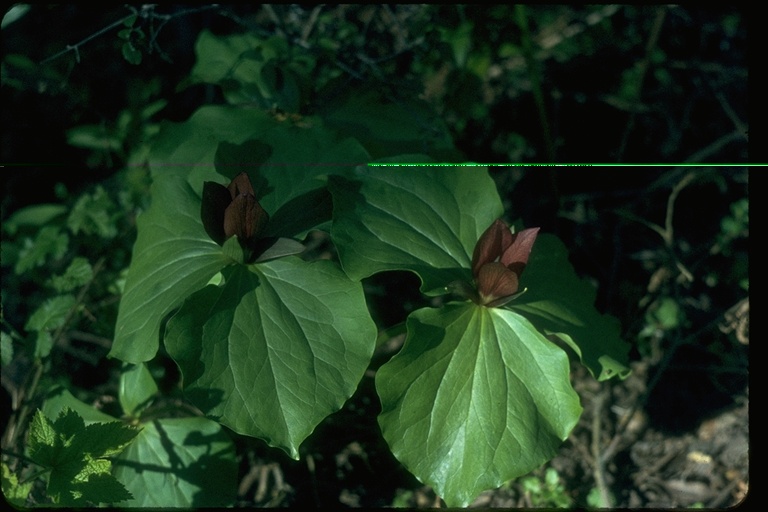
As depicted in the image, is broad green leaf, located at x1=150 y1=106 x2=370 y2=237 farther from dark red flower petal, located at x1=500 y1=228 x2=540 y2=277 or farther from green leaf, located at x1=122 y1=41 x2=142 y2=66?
dark red flower petal, located at x1=500 y1=228 x2=540 y2=277

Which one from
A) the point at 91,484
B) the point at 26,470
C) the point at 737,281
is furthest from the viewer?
the point at 737,281

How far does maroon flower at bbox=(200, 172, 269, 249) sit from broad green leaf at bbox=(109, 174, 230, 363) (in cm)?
9

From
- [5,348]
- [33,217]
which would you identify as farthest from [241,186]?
[33,217]

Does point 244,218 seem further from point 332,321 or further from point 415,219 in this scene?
point 415,219

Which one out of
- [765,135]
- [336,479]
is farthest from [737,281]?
[336,479]

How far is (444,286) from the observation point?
5.16 feet

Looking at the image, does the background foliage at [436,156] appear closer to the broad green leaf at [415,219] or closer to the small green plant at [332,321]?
the small green plant at [332,321]

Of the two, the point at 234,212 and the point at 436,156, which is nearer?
the point at 234,212

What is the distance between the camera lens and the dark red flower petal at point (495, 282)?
1476 mm

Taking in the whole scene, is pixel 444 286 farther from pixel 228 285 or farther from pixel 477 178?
pixel 228 285

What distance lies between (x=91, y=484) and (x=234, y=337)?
1.45 ft

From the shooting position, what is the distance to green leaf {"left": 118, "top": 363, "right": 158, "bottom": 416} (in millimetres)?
1770

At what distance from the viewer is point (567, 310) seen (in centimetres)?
176

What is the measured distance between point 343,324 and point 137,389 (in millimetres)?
648
